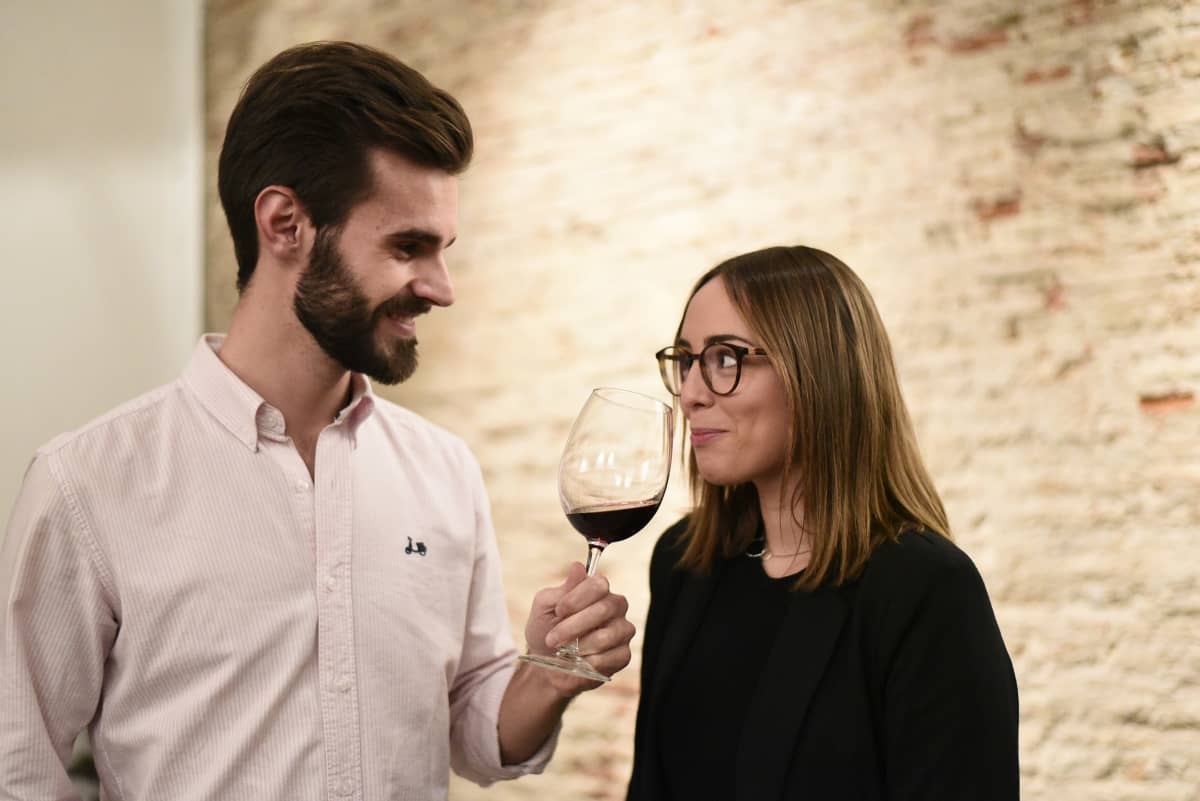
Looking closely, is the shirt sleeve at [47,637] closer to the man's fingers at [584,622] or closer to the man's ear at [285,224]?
the man's ear at [285,224]

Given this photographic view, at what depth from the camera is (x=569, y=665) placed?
53.3 inches

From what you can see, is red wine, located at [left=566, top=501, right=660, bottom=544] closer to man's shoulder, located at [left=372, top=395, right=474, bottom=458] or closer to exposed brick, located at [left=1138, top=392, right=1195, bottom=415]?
man's shoulder, located at [left=372, top=395, right=474, bottom=458]

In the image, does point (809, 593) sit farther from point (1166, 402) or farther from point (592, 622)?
point (1166, 402)

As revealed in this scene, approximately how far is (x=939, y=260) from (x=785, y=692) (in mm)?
1404

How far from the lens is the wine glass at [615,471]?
4.65 ft

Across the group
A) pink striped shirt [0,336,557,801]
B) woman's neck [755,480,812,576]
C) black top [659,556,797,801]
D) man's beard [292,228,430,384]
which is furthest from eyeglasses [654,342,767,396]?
pink striped shirt [0,336,557,801]

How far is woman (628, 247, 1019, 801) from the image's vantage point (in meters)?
1.42

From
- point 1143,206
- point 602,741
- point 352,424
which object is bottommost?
point 602,741

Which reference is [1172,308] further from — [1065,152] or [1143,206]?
[1065,152]

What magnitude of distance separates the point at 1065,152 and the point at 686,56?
3.54 ft

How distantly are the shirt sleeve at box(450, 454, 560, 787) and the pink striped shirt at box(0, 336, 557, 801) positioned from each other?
0.08 feet

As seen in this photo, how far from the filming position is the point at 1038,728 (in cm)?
236

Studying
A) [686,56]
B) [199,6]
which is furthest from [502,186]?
[199,6]

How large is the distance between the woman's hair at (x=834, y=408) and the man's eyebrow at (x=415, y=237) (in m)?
0.45
